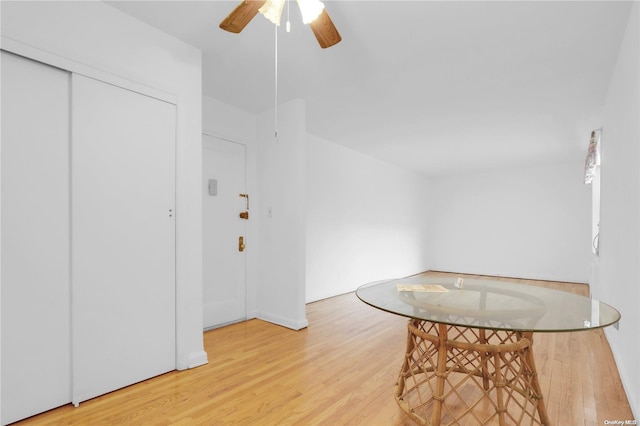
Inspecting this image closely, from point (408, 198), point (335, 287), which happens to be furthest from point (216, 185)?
→ point (408, 198)

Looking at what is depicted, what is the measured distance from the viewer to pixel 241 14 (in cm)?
168

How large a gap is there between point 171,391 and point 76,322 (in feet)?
2.39

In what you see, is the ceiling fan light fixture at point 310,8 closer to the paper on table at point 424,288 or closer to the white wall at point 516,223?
the paper on table at point 424,288

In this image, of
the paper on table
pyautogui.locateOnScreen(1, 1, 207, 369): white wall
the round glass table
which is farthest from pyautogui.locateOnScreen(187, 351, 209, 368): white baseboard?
the paper on table

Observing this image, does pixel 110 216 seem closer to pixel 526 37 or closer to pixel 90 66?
pixel 90 66

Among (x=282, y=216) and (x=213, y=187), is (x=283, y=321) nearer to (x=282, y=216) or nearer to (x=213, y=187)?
(x=282, y=216)

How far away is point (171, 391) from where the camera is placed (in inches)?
78.9

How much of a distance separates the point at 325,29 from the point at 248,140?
2183mm

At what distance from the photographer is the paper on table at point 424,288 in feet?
6.59

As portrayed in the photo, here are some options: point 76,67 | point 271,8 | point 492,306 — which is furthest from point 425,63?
point 76,67

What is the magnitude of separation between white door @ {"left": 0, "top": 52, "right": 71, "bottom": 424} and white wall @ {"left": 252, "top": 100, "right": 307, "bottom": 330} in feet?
6.41

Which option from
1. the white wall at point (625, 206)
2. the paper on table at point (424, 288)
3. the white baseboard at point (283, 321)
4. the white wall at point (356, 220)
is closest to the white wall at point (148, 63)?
the white baseboard at point (283, 321)

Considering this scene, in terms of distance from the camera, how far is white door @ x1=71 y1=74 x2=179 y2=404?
74.2 inches

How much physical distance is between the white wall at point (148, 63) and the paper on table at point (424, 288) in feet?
5.14
